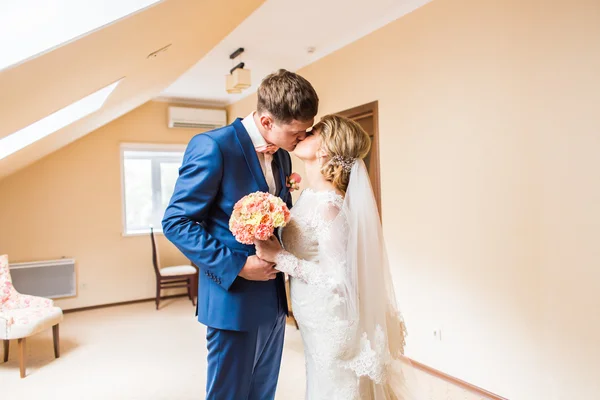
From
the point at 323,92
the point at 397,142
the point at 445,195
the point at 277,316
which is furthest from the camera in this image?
the point at 323,92

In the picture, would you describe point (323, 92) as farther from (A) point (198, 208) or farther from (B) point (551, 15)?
(A) point (198, 208)

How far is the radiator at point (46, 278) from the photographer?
5.87 meters

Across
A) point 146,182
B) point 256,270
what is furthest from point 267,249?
point 146,182

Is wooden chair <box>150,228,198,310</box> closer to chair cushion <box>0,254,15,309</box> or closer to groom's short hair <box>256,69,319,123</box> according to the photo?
chair cushion <box>0,254,15,309</box>

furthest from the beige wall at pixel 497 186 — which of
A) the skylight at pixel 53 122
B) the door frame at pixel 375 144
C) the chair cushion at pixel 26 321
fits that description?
the chair cushion at pixel 26 321

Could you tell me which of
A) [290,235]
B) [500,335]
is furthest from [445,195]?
[290,235]

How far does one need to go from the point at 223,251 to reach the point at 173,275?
16.5ft

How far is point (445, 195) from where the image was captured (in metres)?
3.41

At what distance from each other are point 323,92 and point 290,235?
3378mm

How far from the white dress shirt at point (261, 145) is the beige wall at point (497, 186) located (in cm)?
181

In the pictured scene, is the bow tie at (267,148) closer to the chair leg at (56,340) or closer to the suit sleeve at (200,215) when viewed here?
the suit sleeve at (200,215)

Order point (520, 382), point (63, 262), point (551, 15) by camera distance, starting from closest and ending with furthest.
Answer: point (551, 15)
point (520, 382)
point (63, 262)

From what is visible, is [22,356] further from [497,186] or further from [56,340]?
[497,186]

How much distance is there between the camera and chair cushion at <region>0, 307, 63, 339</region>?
3.75m
